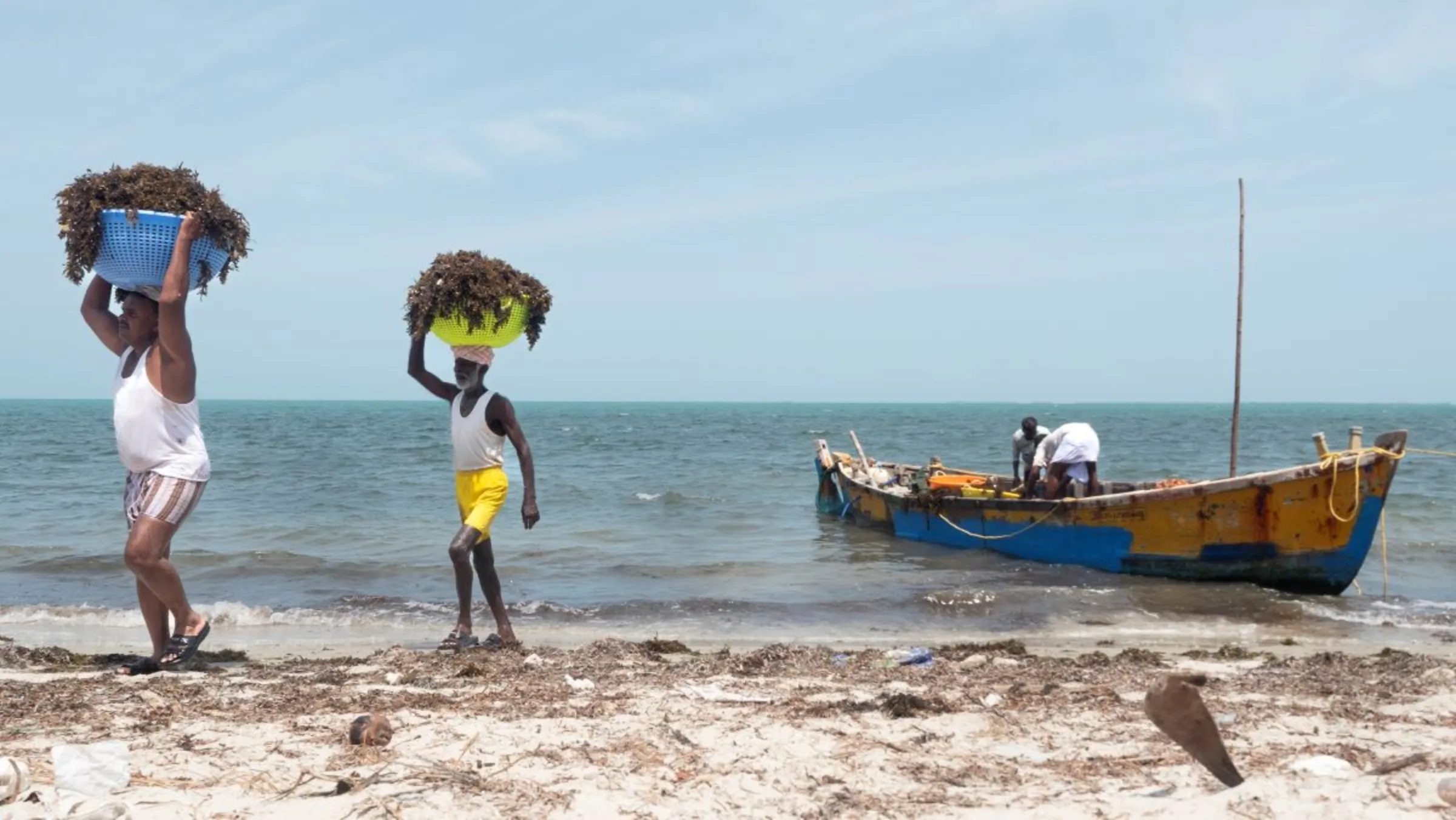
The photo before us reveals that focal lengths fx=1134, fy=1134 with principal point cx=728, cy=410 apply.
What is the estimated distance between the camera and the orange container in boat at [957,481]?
14914 millimetres

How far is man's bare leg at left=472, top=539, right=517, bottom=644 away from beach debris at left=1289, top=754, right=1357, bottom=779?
4.14 meters

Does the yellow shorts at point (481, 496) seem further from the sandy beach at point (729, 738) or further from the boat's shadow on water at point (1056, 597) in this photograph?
the boat's shadow on water at point (1056, 597)

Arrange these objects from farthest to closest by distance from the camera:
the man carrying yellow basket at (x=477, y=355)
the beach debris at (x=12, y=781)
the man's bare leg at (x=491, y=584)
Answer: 1. the man's bare leg at (x=491, y=584)
2. the man carrying yellow basket at (x=477, y=355)
3. the beach debris at (x=12, y=781)

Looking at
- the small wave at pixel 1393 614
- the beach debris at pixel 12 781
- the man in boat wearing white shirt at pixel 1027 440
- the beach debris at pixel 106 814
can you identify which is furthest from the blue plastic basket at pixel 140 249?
the man in boat wearing white shirt at pixel 1027 440

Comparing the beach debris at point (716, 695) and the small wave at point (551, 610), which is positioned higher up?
the beach debris at point (716, 695)

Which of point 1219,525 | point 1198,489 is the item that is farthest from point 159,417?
point 1219,525

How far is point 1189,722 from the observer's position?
3375 mm

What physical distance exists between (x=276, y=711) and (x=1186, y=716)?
350 centimetres

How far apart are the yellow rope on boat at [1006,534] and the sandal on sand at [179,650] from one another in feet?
27.3

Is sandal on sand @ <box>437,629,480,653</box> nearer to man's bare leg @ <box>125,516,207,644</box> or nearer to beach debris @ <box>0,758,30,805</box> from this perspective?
man's bare leg @ <box>125,516,207,644</box>

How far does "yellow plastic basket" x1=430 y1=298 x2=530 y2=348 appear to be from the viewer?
6133mm

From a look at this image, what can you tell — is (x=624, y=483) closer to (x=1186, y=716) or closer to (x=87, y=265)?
(x=87, y=265)

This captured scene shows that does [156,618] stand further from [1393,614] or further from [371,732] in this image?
[1393,614]

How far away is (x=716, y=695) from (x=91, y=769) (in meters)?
2.49
